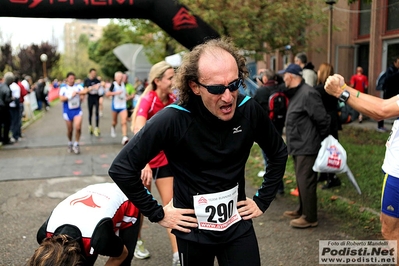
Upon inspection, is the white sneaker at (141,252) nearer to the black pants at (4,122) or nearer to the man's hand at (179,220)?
the man's hand at (179,220)

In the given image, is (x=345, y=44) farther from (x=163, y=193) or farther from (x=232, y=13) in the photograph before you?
(x=163, y=193)

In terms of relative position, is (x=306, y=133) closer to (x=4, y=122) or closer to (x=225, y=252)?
(x=225, y=252)

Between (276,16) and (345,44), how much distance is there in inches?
237

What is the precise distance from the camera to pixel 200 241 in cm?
234

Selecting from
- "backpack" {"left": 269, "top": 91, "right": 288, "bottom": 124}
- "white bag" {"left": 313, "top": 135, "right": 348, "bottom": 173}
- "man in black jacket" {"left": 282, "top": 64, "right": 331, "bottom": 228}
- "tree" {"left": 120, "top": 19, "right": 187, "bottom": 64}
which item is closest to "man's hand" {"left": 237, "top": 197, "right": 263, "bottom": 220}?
"man in black jacket" {"left": 282, "top": 64, "right": 331, "bottom": 228}

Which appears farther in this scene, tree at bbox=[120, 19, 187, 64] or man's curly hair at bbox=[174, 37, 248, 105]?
tree at bbox=[120, 19, 187, 64]

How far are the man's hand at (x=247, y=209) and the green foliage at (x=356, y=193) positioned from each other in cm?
274

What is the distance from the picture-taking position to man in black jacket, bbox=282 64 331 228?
4.99m

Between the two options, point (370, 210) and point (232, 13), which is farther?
point (232, 13)

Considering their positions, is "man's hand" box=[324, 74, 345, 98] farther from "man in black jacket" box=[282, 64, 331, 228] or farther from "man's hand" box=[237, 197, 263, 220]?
"man in black jacket" box=[282, 64, 331, 228]

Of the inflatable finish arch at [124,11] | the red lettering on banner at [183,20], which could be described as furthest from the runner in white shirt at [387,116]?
the red lettering on banner at [183,20]

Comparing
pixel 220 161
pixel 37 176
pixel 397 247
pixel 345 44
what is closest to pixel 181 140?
pixel 220 161

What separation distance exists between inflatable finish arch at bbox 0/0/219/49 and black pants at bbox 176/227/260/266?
427cm

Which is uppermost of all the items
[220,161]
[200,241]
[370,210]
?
[220,161]
